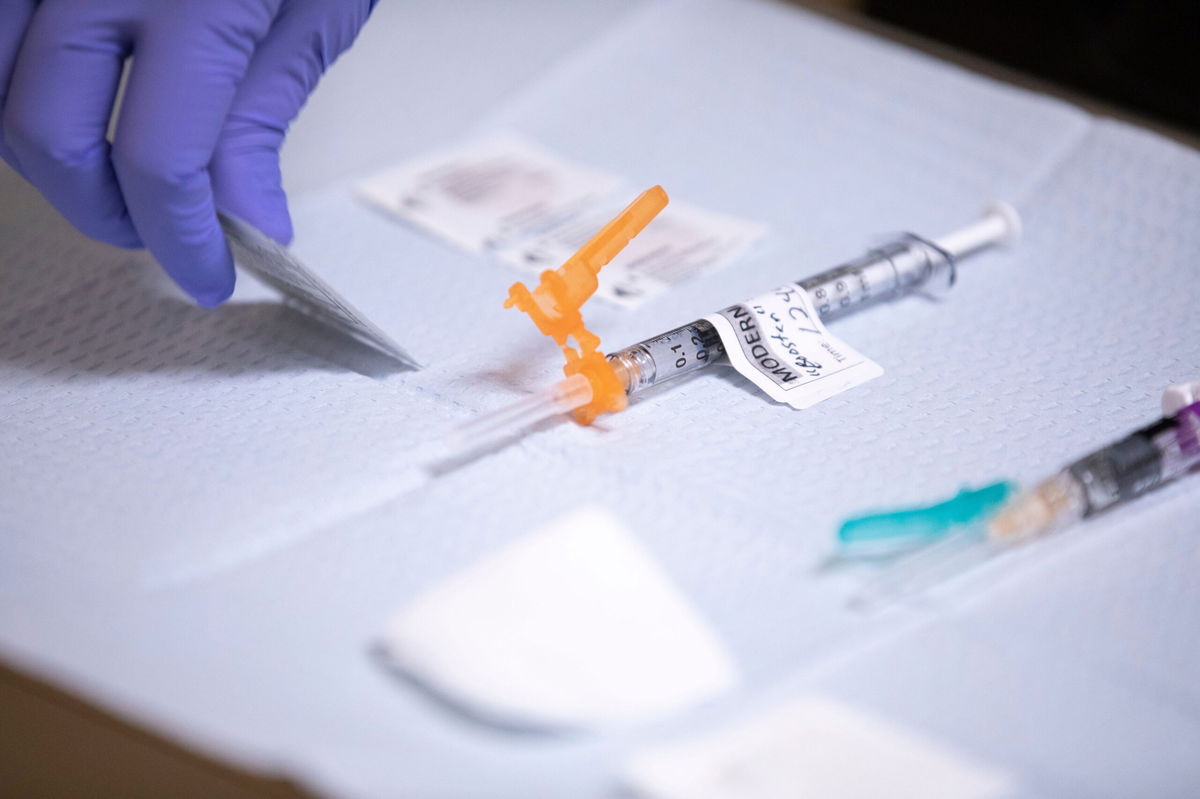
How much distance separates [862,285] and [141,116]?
59 cm

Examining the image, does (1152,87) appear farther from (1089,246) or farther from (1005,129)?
(1089,246)

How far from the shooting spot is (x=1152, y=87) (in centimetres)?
144

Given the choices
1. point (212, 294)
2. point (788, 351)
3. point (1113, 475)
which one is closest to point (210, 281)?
point (212, 294)

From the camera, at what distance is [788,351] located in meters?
0.88

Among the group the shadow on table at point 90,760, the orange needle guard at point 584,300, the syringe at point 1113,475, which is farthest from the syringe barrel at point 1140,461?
the shadow on table at point 90,760

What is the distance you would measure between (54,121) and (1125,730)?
0.81 m

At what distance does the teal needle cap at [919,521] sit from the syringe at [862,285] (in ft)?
0.72

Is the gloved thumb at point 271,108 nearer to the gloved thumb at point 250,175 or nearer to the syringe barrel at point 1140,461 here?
the gloved thumb at point 250,175

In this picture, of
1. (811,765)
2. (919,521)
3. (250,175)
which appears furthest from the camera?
(250,175)

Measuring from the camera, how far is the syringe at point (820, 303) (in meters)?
0.79

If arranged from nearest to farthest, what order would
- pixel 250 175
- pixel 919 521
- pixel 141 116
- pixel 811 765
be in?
pixel 811 765 → pixel 919 521 → pixel 141 116 → pixel 250 175

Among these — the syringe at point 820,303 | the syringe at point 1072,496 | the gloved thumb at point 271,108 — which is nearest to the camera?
the syringe at point 1072,496

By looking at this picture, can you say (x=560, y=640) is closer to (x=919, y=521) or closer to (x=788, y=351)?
(x=919, y=521)

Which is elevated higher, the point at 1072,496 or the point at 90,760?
the point at 1072,496
